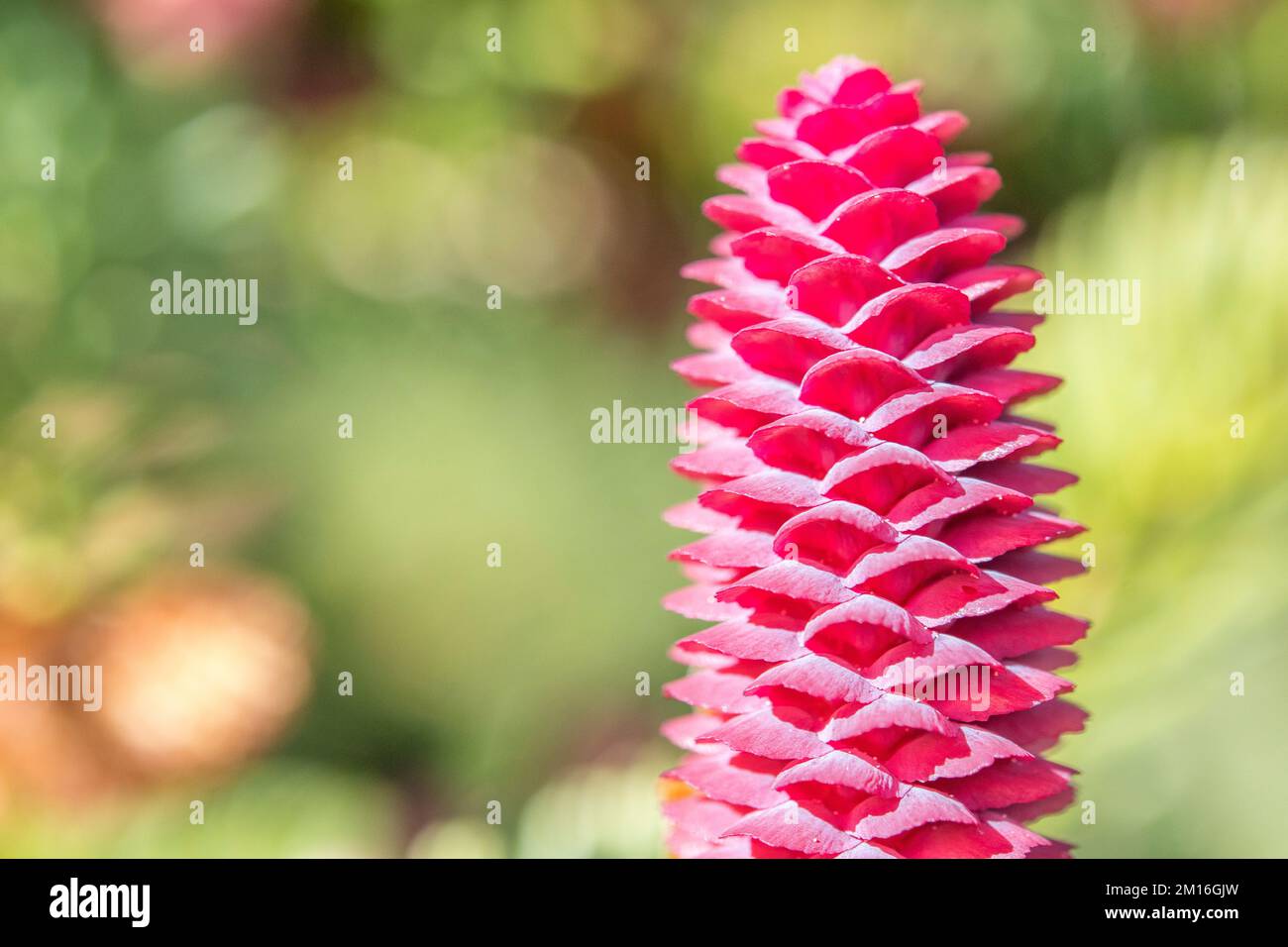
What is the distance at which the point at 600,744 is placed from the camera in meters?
0.61

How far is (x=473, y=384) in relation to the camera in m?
0.57

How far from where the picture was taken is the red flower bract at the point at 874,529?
0.23m

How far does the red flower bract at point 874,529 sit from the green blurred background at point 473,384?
15 cm

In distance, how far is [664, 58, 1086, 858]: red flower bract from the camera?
0.23 metres

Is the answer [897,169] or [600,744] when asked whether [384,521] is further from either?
[897,169]

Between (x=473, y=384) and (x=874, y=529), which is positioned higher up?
(x=473, y=384)

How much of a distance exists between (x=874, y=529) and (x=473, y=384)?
1.22 feet

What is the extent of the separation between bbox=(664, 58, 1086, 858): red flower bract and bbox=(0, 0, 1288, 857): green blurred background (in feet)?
0.49

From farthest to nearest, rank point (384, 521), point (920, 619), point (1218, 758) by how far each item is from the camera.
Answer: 1. point (384, 521)
2. point (1218, 758)
3. point (920, 619)

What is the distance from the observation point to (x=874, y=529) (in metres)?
0.23

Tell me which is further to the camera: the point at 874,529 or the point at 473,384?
the point at 473,384

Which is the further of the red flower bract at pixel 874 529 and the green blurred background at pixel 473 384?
the green blurred background at pixel 473 384
